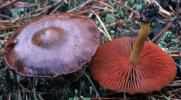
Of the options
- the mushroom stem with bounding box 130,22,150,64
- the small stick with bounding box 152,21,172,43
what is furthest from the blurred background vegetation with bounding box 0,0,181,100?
the mushroom stem with bounding box 130,22,150,64

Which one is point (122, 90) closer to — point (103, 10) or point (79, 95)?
point (79, 95)

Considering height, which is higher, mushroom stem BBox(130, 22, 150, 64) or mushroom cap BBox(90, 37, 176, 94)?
mushroom stem BBox(130, 22, 150, 64)

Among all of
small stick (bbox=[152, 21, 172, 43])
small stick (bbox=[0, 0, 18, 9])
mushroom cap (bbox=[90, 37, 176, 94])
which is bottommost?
mushroom cap (bbox=[90, 37, 176, 94])

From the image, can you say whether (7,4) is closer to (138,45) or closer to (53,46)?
(53,46)

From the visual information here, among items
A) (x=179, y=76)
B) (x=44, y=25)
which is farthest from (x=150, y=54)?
(x=44, y=25)

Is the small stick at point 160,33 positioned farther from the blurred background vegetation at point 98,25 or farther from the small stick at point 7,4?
the small stick at point 7,4

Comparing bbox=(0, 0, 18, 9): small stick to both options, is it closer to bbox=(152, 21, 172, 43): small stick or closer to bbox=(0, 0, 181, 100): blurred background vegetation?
bbox=(0, 0, 181, 100): blurred background vegetation

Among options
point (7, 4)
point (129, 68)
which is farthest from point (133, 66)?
point (7, 4)
